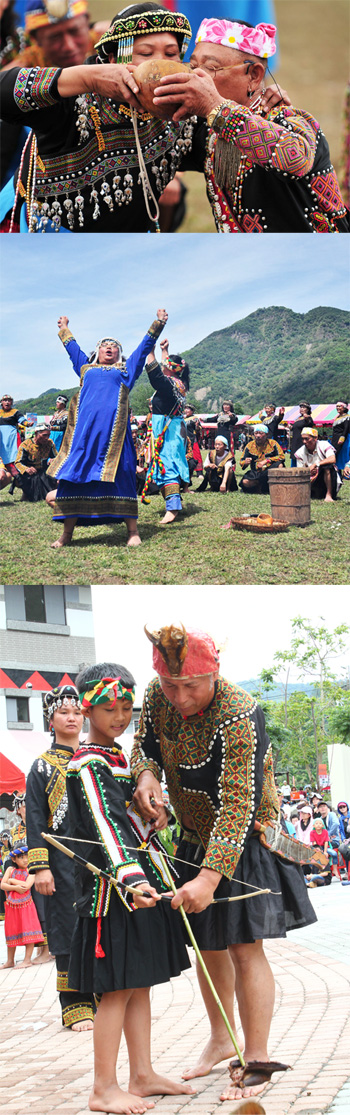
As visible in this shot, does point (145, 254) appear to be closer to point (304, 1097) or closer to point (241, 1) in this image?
point (241, 1)

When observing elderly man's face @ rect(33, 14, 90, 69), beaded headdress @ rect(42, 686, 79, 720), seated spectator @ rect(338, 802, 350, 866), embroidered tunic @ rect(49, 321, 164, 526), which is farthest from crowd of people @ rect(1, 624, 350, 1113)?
seated spectator @ rect(338, 802, 350, 866)

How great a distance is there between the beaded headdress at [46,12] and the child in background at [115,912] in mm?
4782

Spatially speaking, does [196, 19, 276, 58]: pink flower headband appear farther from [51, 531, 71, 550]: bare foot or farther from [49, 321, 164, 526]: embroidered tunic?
[51, 531, 71, 550]: bare foot

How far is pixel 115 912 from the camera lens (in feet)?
8.90

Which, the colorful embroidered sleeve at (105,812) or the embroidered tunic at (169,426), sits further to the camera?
the embroidered tunic at (169,426)

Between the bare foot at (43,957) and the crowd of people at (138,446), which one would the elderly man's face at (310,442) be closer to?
the crowd of people at (138,446)

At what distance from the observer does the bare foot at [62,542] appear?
640 cm

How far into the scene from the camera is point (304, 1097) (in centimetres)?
243

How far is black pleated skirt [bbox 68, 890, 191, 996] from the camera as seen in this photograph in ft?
8.67

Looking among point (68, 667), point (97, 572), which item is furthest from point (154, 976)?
point (68, 667)

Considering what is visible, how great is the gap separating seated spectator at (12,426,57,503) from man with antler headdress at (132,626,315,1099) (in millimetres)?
3744

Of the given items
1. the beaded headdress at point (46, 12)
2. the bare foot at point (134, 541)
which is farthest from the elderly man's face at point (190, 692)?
the beaded headdress at point (46, 12)

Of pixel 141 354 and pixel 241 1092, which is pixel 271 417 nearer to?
pixel 141 354

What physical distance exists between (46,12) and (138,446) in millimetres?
2660
